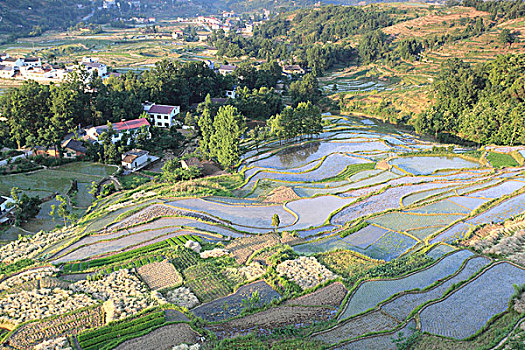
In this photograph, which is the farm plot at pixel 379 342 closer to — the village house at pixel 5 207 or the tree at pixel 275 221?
the tree at pixel 275 221

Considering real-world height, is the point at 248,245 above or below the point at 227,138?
below

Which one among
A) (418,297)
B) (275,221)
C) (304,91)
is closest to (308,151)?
(275,221)

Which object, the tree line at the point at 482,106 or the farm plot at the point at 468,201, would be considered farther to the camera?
the tree line at the point at 482,106

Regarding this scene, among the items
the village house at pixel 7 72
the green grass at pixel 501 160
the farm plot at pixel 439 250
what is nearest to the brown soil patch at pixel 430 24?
the green grass at pixel 501 160

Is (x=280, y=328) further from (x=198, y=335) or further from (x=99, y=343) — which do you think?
(x=99, y=343)

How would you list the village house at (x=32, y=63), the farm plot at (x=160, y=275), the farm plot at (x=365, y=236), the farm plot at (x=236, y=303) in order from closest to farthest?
the farm plot at (x=236, y=303) < the farm plot at (x=160, y=275) < the farm plot at (x=365, y=236) < the village house at (x=32, y=63)

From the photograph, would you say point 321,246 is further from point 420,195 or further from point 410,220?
point 420,195
